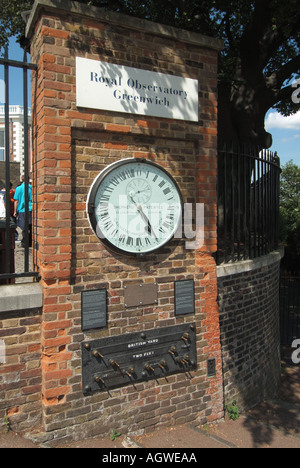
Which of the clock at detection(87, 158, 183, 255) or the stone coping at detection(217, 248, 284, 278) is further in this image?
the stone coping at detection(217, 248, 284, 278)

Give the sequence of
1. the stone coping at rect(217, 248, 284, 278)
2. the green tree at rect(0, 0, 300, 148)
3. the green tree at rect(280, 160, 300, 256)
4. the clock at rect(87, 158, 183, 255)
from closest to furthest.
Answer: the clock at rect(87, 158, 183, 255), the stone coping at rect(217, 248, 284, 278), the green tree at rect(0, 0, 300, 148), the green tree at rect(280, 160, 300, 256)

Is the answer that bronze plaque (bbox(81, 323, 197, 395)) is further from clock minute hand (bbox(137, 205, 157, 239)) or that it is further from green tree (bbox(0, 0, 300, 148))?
green tree (bbox(0, 0, 300, 148))

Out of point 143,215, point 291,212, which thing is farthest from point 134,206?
point 291,212

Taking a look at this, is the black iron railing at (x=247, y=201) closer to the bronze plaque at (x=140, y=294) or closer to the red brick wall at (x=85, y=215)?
the red brick wall at (x=85, y=215)

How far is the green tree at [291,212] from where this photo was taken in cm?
1541

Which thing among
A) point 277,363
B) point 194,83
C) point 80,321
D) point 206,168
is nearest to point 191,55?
point 194,83

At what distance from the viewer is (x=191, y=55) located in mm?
4062

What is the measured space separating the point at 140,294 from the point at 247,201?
7.67ft

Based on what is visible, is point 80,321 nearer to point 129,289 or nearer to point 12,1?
point 129,289

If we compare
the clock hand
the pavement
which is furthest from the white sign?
the pavement

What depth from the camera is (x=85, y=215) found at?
11.6 ft

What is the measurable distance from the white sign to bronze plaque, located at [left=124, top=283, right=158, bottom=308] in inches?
67.5

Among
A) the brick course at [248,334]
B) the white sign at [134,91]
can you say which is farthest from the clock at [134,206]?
the brick course at [248,334]

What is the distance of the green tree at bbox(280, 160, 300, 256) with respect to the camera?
15406mm
